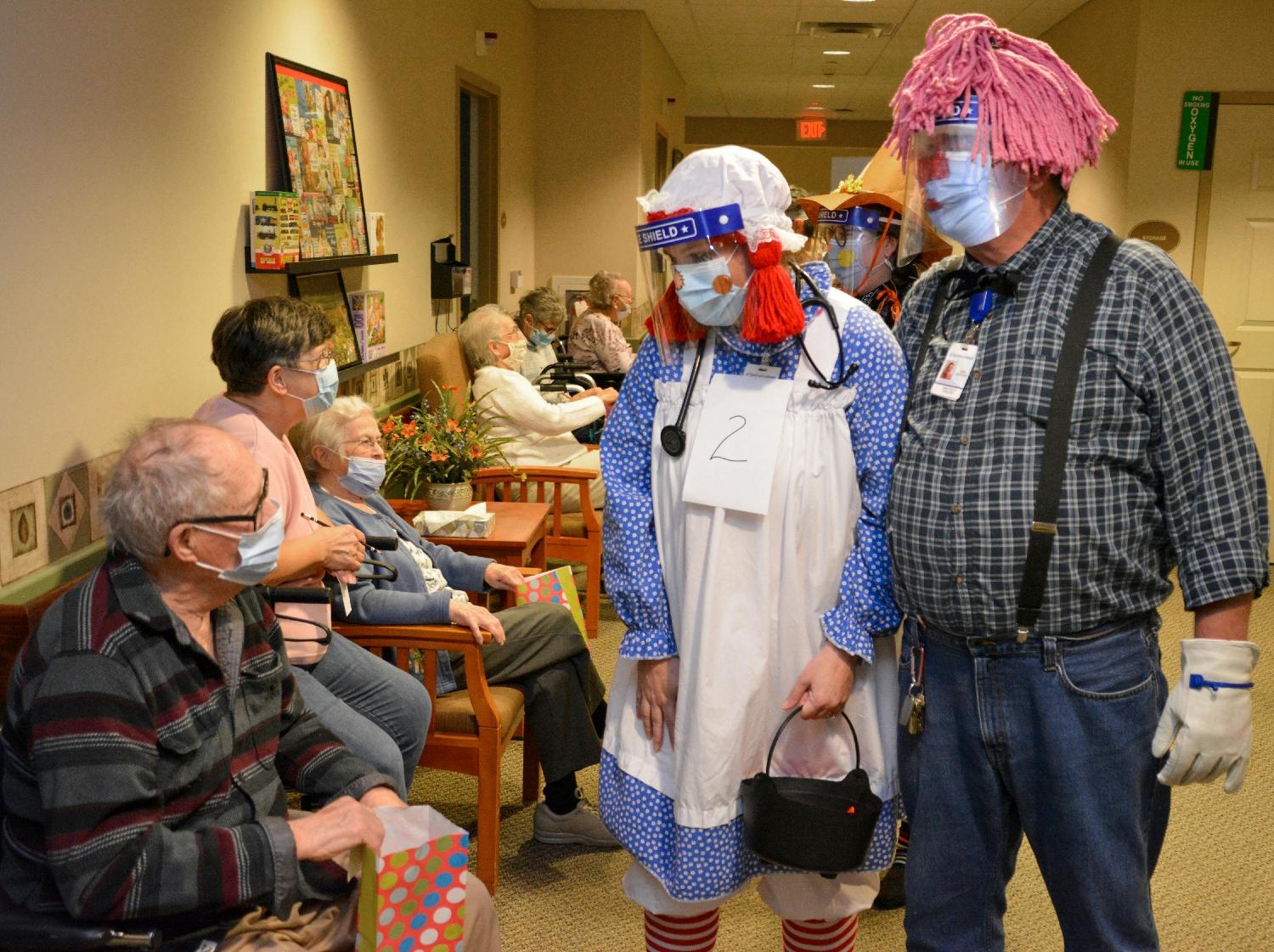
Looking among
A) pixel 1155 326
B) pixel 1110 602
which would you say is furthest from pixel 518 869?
pixel 1155 326

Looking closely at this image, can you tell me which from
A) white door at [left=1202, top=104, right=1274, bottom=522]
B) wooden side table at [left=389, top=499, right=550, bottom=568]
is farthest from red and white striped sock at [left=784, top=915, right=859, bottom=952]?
white door at [left=1202, top=104, right=1274, bottom=522]

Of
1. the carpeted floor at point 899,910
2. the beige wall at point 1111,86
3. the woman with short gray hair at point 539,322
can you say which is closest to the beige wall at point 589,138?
→ the woman with short gray hair at point 539,322

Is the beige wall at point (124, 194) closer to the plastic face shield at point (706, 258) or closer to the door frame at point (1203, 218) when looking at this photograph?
the plastic face shield at point (706, 258)

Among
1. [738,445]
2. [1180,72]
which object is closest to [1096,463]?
[738,445]

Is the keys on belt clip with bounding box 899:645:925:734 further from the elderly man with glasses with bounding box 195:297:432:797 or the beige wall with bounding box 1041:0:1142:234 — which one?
the beige wall with bounding box 1041:0:1142:234

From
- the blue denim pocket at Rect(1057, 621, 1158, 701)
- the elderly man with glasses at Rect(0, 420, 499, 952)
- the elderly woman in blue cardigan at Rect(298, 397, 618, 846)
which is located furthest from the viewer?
the elderly woman in blue cardigan at Rect(298, 397, 618, 846)

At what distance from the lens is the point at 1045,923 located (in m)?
2.60

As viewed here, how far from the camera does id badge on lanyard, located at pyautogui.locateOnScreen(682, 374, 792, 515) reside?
1.69m

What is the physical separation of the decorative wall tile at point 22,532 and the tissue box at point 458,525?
119 centimetres

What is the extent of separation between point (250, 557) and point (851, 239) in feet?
6.28

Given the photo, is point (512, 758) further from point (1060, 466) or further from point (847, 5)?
point (847, 5)

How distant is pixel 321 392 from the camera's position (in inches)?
103

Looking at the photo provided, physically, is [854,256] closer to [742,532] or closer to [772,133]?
[742,532]

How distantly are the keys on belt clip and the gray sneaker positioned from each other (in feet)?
4.32
